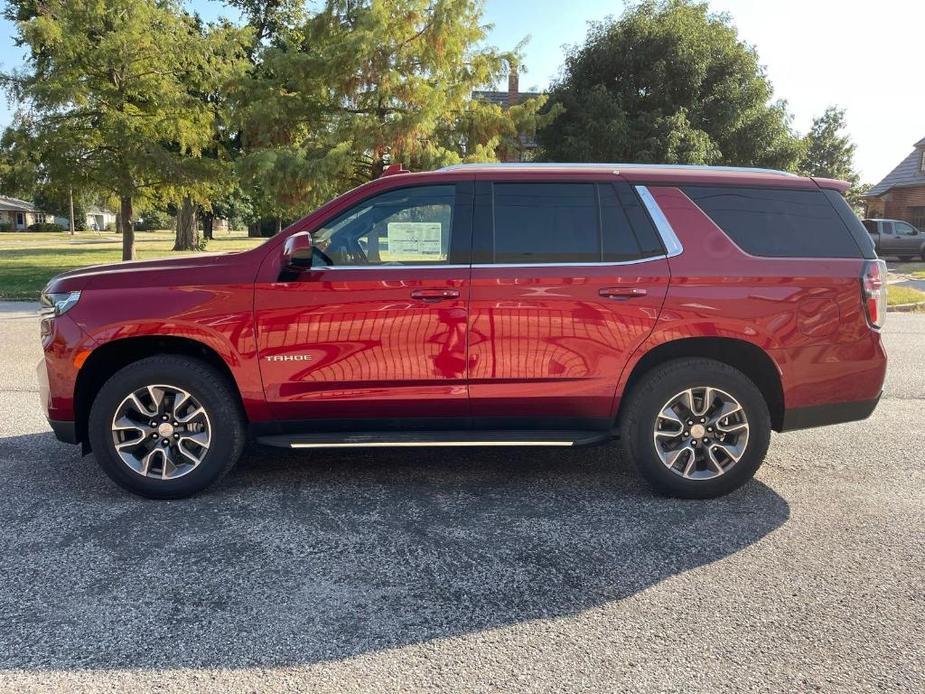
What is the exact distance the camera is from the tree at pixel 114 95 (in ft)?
53.1

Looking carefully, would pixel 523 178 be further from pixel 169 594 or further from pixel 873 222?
pixel 873 222

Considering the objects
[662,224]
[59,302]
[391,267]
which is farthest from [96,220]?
[662,224]

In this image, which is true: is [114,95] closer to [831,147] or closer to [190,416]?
[190,416]

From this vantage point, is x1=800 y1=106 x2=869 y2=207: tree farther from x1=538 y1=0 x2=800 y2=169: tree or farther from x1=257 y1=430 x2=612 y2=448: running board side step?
x1=257 y1=430 x2=612 y2=448: running board side step

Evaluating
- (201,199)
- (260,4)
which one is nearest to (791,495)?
(201,199)

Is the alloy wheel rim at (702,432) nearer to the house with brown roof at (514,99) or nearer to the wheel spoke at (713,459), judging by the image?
the wheel spoke at (713,459)

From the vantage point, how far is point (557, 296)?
152 inches

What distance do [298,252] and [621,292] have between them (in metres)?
1.84

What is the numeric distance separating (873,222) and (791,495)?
29.2 metres

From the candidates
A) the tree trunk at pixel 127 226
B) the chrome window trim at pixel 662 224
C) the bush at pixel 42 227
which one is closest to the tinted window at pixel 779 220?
the chrome window trim at pixel 662 224

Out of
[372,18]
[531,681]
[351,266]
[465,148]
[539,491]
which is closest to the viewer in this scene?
[531,681]

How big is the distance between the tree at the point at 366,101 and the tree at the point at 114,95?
2.62 meters

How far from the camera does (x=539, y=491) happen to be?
13.8 feet

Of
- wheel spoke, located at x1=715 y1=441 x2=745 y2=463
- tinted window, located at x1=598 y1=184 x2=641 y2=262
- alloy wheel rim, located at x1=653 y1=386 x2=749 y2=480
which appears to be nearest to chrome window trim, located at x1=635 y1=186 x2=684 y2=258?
tinted window, located at x1=598 y1=184 x2=641 y2=262
